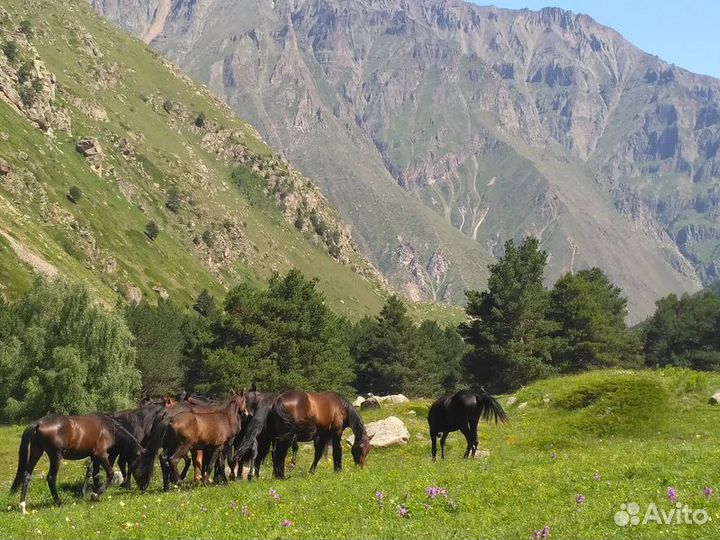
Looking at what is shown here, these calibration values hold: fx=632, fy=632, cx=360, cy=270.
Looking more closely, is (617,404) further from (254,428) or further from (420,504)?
(420,504)

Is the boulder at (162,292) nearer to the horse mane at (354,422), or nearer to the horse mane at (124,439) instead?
the horse mane at (124,439)

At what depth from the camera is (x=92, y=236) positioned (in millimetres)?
156000

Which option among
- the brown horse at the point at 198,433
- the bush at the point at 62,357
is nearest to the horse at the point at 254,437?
the brown horse at the point at 198,433

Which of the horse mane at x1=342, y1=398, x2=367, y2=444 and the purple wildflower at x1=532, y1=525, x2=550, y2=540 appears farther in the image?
the horse mane at x1=342, y1=398, x2=367, y2=444

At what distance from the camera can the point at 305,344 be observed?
6969 cm

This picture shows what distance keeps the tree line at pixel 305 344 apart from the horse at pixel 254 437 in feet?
116

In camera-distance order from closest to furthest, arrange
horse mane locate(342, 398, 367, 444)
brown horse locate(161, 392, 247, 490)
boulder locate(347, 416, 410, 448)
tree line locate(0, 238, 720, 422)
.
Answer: brown horse locate(161, 392, 247, 490) < horse mane locate(342, 398, 367, 444) < boulder locate(347, 416, 410, 448) < tree line locate(0, 238, 720, 422)

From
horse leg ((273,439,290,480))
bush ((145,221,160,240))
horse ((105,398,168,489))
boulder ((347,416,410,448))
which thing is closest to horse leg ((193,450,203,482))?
horse ((105,398,168,489))

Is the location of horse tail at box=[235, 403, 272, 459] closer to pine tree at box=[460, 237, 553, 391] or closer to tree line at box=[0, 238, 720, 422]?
tree line at box=[0, 238, 720, 422]

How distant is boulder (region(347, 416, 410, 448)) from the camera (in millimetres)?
28375

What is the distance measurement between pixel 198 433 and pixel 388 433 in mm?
11462

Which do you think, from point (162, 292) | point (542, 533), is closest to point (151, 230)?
point (162, 292)

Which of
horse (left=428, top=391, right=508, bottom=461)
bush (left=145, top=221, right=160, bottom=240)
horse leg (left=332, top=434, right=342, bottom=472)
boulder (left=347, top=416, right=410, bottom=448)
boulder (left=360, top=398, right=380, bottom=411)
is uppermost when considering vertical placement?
bush (left=145, top=221, right=160, bottom=240)

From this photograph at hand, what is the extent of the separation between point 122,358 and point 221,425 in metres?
43.1
